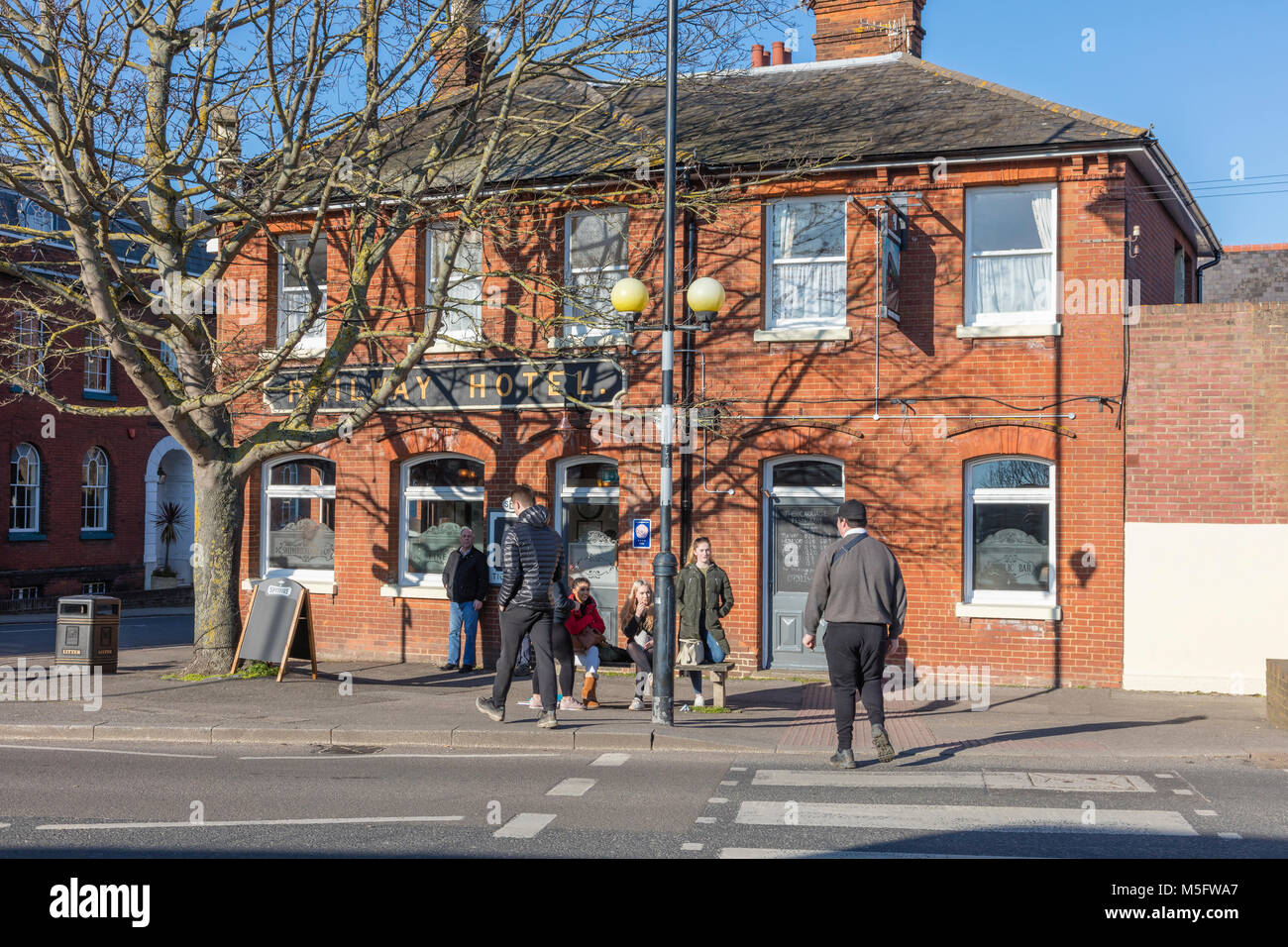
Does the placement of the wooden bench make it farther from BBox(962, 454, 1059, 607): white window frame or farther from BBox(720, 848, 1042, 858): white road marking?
BBox(720, 848, 1042, 858): white road marking

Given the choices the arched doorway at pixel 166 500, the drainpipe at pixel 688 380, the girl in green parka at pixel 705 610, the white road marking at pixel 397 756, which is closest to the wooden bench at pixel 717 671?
the girl in green parka at pixel 705 610

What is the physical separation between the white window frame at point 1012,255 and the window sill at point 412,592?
8462 millimetres

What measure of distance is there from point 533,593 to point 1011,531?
7060 mm

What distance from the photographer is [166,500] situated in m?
34.5

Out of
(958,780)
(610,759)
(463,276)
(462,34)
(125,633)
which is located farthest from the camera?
(125,633)

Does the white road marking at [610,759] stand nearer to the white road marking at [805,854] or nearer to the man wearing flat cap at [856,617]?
the man wearing flat cap at [856,617]

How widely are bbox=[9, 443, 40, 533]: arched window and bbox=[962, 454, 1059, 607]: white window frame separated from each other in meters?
23.5

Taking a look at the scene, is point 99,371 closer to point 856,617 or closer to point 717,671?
point 717,671

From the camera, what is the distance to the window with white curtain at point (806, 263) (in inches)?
637

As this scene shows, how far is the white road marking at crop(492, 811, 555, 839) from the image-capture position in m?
7.41

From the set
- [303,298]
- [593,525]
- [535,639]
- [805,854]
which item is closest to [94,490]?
[303,298]

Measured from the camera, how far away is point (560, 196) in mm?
16109

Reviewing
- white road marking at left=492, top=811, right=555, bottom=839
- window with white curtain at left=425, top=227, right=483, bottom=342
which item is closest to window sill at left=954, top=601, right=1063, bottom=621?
window with white curtain at left=425, top=227, right=483, bottom=342

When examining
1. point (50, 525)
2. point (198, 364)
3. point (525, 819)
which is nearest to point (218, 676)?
point (198, 364)
